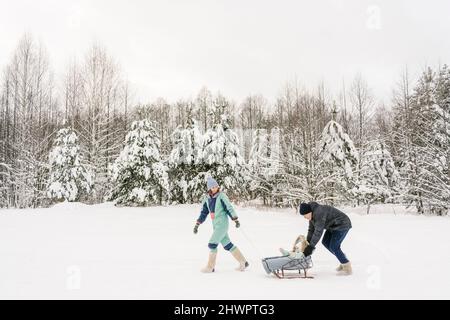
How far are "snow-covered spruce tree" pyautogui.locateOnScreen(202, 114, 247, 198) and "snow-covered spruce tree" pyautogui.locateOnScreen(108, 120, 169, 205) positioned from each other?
3188 millimetres

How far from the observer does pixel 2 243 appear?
368 inches

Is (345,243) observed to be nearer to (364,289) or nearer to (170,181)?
(364,289)

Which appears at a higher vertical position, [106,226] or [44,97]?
[44,97]

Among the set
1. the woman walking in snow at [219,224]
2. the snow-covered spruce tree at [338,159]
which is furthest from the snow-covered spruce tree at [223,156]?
the woman walking in snow at [219,224]

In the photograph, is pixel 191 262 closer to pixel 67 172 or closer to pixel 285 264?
pixel 285 264

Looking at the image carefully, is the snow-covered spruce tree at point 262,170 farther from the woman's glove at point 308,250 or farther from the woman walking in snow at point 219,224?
the woman's glove at point 308,250

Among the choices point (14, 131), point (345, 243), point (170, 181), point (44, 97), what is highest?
point (44, 97)

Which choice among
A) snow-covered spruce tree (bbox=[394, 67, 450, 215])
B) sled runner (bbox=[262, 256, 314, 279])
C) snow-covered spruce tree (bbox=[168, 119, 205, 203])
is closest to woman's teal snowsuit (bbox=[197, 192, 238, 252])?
sled runner (bbox=[262, 256, 314, 279])

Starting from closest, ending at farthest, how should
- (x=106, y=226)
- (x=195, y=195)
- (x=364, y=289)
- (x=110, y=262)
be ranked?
(x=364, y=289) → (x=110, y=262) → (x=106, y=226) → (x=195, y=195)

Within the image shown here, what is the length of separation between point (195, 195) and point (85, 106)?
48.5 ft

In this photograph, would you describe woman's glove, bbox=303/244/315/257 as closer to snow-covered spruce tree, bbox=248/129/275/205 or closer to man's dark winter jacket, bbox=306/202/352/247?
man's dark winter jacket, bbox=306/202/352/247

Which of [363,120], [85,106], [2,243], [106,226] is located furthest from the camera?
[363,120]
